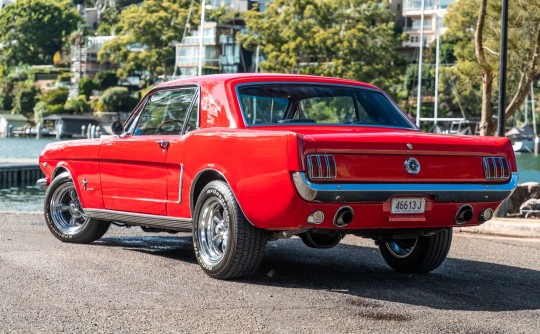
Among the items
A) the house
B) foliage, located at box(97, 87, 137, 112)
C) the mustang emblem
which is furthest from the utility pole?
→ the house

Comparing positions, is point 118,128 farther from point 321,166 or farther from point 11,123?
point 11,123

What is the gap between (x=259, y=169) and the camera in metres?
7.26

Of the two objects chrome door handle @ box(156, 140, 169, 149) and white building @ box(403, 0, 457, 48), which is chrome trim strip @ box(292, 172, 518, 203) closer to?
chrome door handle @ box(156, 140, 169, 149)

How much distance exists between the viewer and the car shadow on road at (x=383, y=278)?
7.13 m

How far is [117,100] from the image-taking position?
131875mm

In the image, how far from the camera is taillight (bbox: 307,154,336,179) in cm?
699

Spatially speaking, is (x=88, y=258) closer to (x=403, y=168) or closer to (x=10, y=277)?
(x=10, y=277)

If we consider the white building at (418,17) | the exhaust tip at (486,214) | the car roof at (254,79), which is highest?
the white building at (418,17)

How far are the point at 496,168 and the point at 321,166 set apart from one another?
1570 mm

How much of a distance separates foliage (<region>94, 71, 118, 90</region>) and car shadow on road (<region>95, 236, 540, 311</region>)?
135837mm

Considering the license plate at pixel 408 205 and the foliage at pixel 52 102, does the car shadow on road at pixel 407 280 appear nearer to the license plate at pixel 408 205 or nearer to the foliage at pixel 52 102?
the license plate at pixel 408 205

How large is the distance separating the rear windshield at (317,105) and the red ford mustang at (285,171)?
12mm

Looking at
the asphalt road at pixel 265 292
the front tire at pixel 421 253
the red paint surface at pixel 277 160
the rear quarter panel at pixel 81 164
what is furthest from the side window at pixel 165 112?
the front tire at pixel 421 253

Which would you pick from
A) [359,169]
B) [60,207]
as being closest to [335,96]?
[359,169]
